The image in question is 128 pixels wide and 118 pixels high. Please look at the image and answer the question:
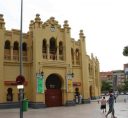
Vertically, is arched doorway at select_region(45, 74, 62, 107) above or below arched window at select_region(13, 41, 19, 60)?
below

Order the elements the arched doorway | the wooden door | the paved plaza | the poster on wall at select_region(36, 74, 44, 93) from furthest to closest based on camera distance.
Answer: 1. the arched doorway
2. the wooden door
3. the poster on wall at select_region(36, 74, 44, 93)
4. the paved plaza

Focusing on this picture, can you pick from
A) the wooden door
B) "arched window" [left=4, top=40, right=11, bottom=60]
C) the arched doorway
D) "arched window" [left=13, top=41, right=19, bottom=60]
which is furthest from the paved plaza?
"arched window" [left=13, top=41, right=19, bottom=60]

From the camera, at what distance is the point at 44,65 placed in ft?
126

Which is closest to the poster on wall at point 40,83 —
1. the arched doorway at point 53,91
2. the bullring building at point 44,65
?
the bullring building at point 44,65

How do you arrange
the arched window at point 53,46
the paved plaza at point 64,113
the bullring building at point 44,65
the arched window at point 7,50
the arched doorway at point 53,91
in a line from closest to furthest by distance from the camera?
1. the paved plaza at point 64,113
2. the bullring building at point 44,65
3. the arched window at point 7,50
4. the arched doorway at point 53,91
5. the arched window at point 53,46

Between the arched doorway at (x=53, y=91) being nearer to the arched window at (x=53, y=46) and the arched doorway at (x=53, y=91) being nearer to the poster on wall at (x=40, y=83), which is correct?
the poster on wall at (x=40, y=83)

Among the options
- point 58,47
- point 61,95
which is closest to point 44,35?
point 58,47

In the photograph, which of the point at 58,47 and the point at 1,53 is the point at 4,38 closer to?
the point at 1,53

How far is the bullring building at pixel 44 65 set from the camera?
3706 cm

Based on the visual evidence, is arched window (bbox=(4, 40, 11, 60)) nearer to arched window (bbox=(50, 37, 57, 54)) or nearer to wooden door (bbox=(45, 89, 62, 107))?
arched window (bbox=(50, 37, 57, 54))

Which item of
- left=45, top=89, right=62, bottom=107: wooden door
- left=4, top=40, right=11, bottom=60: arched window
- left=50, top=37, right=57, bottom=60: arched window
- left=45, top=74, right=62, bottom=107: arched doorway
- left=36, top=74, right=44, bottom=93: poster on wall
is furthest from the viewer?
left=50, top=37, right=57, bottom=60: arched window

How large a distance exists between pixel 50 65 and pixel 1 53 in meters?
6.54

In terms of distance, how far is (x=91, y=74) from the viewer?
57.4m

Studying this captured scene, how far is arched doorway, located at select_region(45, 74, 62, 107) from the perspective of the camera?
39344 mm
